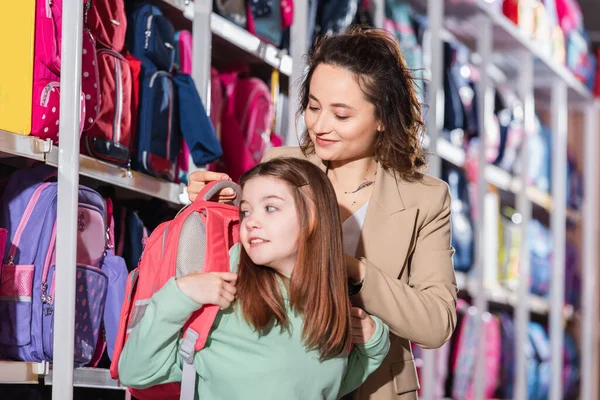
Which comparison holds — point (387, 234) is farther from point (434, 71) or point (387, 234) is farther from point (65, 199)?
point (434, 71)

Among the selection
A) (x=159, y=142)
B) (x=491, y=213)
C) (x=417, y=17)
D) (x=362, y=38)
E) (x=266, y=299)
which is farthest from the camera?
(x=491, y=213)

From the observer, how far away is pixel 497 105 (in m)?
5.76

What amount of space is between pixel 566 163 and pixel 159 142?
3.98 meters

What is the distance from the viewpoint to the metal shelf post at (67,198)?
2363 millimetres

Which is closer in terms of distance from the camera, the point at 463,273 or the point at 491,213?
the point at 463,273

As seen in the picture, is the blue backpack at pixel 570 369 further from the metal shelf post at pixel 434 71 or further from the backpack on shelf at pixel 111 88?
the backpack on shelf at pixel 111 88

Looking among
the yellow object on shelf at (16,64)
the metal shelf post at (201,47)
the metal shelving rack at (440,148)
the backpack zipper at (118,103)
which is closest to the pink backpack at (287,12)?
the metal shelving rack at (440,148)

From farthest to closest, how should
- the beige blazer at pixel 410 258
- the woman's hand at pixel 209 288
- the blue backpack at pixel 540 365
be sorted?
the blue backpack at pixel 540 365 < the beige blazer at pixel 410 258 < the woman's hand at pixel 209 288

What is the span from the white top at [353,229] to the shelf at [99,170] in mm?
731

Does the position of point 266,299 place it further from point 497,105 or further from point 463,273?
point 497,105

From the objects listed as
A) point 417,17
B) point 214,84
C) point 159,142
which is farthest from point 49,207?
point 417,17

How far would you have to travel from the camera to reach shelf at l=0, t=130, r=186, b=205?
2.31m

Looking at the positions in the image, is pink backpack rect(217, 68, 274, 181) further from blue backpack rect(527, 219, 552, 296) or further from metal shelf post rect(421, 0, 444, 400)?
blue backpack rect(527, 219, 552, 296)

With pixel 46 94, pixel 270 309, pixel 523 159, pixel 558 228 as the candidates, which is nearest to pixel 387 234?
pixel 270 309
